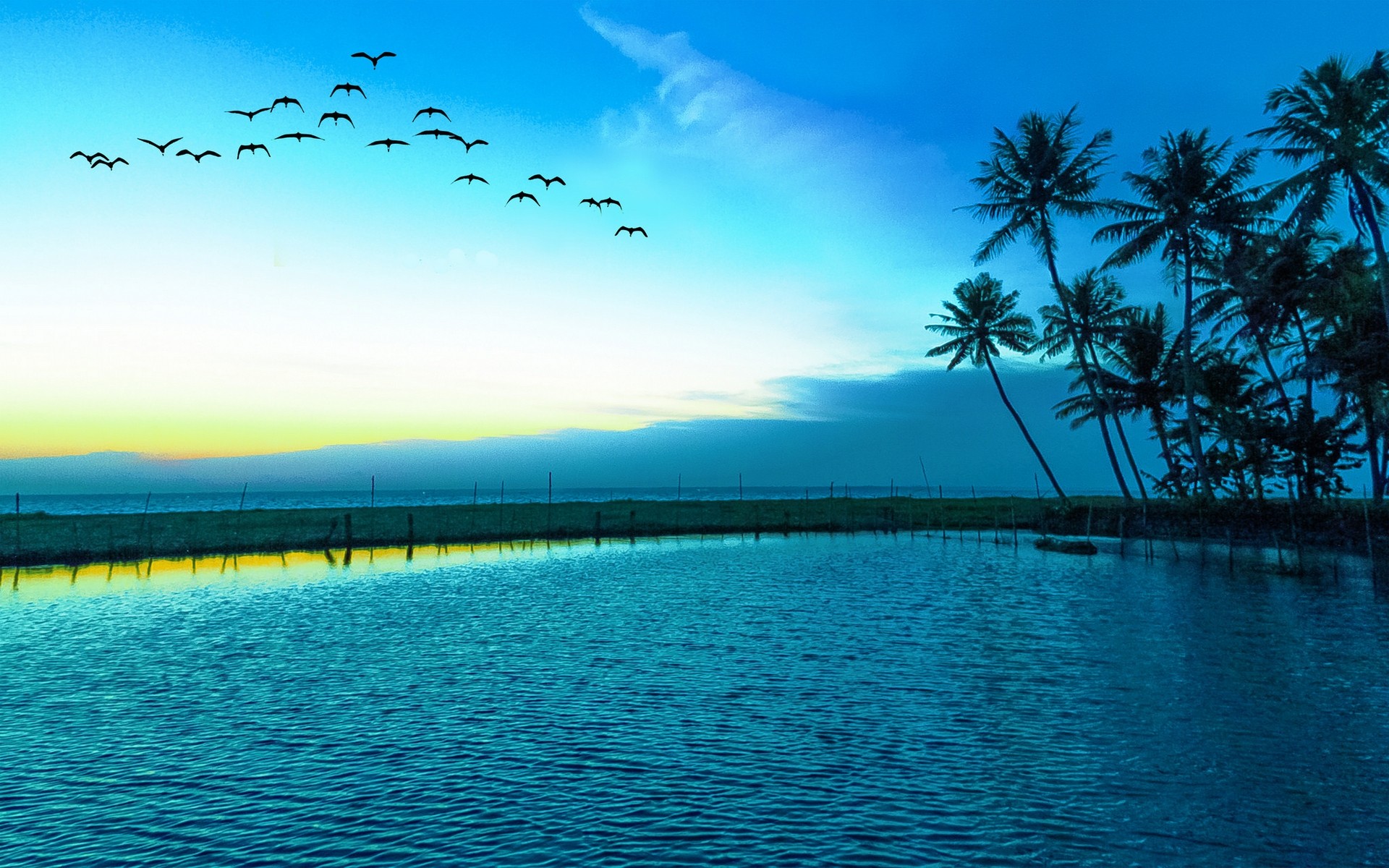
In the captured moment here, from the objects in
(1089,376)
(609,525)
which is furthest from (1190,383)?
(609,525)

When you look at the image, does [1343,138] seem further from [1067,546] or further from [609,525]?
[609,525]

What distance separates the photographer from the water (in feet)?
22.4

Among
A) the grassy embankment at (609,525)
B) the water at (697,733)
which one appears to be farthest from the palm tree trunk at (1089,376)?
the water at (697,733)

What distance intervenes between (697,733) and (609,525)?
Answer: 129 ft

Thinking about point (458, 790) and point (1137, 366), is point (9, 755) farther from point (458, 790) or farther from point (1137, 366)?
point (1137, 366)

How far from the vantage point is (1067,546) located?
3550 centimetres

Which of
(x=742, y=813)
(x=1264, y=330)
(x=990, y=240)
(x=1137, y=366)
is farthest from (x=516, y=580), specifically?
(x=1137, y=366)

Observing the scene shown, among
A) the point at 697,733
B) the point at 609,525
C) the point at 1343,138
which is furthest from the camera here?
the point at 609,525

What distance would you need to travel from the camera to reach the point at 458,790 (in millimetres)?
7980

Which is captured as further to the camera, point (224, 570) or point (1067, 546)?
point (1067, 546)

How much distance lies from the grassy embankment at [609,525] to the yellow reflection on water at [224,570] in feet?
5.12

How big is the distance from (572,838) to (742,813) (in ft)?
5.21

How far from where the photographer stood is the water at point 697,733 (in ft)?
22.4

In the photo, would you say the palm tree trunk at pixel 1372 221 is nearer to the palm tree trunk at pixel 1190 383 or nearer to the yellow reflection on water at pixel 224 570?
the palm tree trunk at pixel 1190 383
